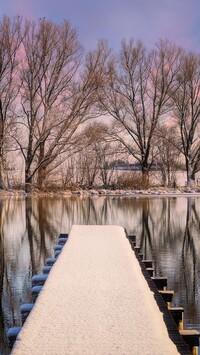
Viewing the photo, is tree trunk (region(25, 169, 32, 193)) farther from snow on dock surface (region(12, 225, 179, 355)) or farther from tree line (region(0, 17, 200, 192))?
snow on dock surface (region(12, 225, 179, 355))

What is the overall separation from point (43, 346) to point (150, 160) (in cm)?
3383

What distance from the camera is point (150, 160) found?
37.3 m

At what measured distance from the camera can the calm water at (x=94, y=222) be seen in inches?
275

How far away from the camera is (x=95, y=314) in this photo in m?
4.61

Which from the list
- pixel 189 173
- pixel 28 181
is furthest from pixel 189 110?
pixel 28 181

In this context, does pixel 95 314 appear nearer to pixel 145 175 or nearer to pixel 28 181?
pixel 28 181

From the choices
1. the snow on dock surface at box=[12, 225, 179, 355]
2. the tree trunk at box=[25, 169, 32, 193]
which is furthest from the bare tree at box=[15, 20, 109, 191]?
the snow on dock surface at box=[12, 225, 179, 355]

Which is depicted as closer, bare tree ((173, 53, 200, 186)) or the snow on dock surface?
the snow on dock surface

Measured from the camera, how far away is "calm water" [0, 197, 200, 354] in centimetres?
698

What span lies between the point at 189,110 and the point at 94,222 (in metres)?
21.3

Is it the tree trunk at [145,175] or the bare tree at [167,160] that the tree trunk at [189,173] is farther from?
the tree trunk at [145,175]

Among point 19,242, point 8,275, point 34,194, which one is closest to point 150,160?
point 34,194

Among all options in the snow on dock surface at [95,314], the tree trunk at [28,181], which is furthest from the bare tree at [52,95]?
the snow on dock surface at [95,314]

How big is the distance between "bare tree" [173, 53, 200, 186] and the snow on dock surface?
26.9 metres
